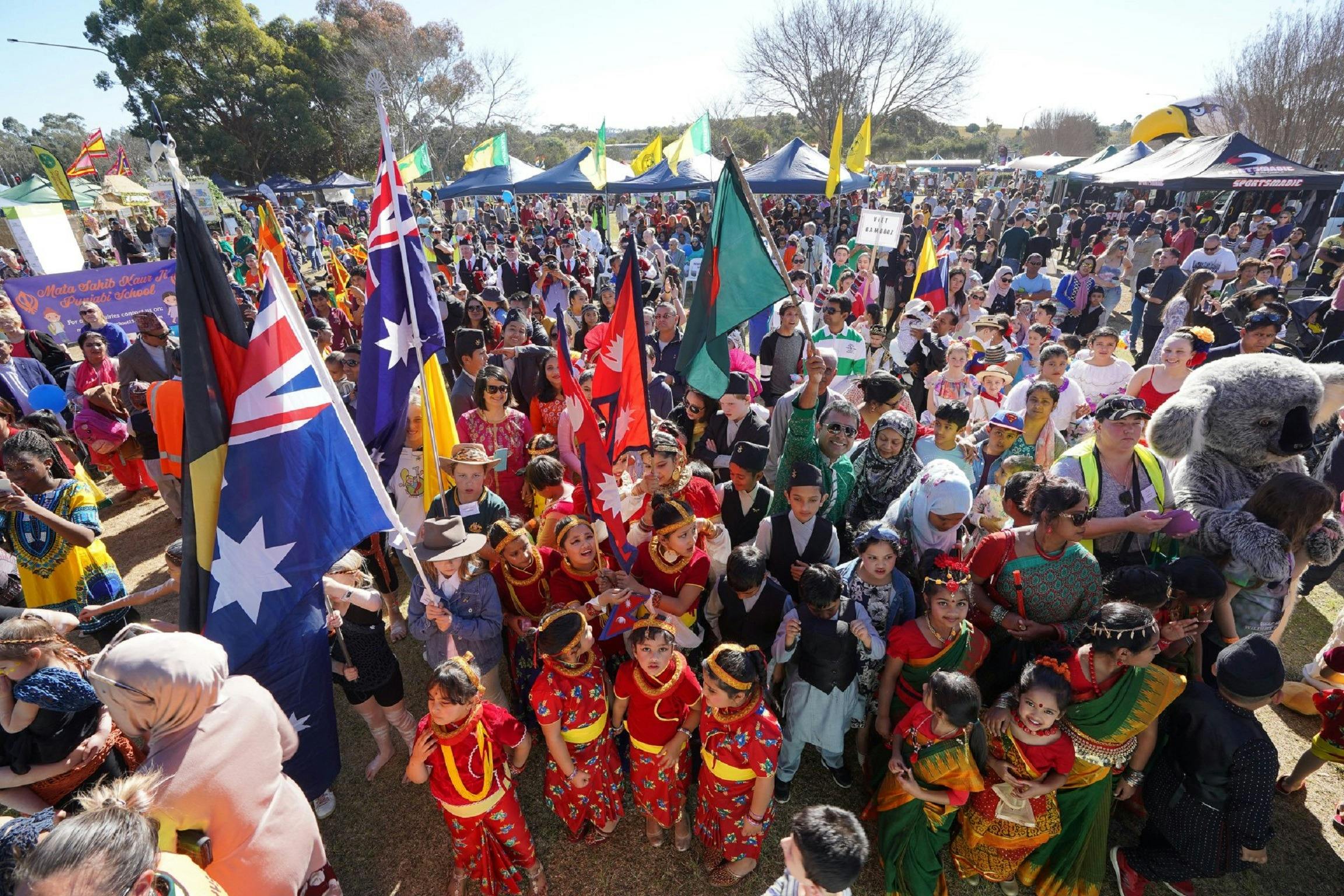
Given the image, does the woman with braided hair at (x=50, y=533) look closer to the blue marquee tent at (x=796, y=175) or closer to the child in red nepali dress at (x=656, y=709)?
the child in red nepali dress at (x=656, y=709)

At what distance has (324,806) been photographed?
339 cm

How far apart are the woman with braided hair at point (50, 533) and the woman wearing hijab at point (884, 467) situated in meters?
4.80

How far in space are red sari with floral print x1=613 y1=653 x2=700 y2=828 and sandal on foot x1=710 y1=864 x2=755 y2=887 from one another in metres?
0.37

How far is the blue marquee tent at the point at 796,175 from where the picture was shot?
14484 mm

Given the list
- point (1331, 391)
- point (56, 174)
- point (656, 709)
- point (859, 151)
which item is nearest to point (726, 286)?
point (656, 709)

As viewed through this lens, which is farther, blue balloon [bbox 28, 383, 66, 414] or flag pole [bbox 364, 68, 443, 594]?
blue balloon [bbox 28, 383, 66, 414]

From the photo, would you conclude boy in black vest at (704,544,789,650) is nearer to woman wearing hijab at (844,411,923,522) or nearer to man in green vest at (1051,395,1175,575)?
woman wearing hijab at (844,411,923,522)

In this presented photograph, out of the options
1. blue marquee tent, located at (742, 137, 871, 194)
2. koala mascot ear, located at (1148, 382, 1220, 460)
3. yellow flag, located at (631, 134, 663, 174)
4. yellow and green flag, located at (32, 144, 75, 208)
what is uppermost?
yellow and green flag, located at (32, 144, 75, 208)

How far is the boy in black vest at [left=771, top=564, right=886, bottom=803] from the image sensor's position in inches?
117

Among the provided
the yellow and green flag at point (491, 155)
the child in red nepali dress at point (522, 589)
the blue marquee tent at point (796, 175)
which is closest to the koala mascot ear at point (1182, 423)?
the child in red nepali dress at point (522, 589)

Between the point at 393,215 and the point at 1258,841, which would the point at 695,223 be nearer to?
the point at 393,215

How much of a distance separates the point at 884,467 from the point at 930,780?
1903 millimetres

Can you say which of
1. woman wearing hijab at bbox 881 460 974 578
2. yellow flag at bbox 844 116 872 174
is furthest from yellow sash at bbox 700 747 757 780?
yellow flag at bbox 844 116 872 174

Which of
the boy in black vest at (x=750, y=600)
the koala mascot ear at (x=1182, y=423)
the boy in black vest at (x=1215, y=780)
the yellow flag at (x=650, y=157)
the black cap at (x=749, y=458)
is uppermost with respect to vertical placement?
the yellow flag at (x=650, y=157)
